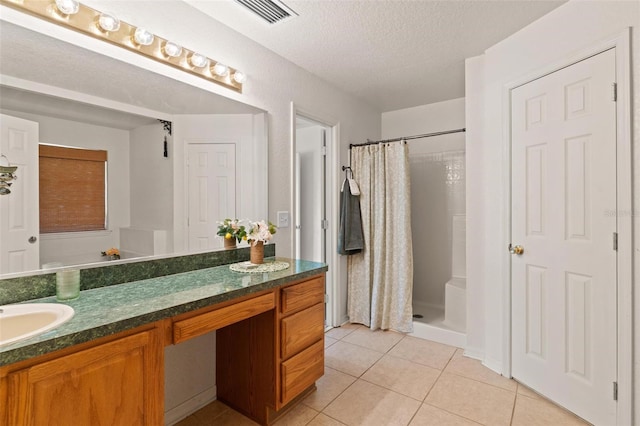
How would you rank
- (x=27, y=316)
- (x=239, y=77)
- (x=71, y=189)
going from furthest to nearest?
(x=239, y=77), (x=71, y=189), (x=27, y=316)

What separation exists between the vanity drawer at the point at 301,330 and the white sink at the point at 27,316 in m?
0.96

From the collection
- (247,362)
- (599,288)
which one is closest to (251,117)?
(247,362)

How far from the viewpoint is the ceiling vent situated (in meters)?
1.75

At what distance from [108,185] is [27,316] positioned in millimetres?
650

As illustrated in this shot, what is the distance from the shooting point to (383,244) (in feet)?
9.99

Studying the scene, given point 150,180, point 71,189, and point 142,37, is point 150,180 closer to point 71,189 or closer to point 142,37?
point 71,189

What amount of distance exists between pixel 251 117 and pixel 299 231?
1838 mm

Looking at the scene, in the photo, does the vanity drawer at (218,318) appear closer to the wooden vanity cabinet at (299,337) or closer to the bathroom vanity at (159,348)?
the bathroom vanity at (159,348)

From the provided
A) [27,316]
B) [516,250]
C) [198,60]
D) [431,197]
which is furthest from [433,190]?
[27,316]

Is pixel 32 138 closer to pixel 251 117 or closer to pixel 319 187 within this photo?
pixel 251 117

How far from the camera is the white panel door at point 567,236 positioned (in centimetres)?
162

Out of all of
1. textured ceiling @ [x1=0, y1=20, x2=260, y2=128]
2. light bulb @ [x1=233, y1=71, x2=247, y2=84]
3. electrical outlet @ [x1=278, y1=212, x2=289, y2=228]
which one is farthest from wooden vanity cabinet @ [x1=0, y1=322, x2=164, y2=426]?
light bulb @ [x1=233, y1=71, x2=247, y2=84]

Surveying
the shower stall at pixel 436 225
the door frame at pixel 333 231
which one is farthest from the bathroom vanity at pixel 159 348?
the shower stall at pixel 436 225

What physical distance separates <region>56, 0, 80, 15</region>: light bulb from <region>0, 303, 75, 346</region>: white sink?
47.9 inches
